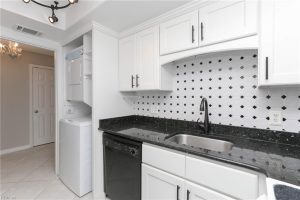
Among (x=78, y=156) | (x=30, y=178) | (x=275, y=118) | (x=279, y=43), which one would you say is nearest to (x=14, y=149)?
(x=30, y=178)

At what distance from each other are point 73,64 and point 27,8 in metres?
0.78

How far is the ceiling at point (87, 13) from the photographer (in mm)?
1535

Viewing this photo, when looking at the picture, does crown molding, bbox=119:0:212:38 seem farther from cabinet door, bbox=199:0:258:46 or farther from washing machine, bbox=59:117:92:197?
washing machine, bbox=59:117:92:197

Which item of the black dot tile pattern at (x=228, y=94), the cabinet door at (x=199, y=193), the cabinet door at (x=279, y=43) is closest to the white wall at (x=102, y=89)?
the black dot tile pattern at (x=228, y=94)

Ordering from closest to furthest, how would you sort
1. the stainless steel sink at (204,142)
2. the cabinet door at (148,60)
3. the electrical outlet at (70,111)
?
1. the stainless steel sink at (204,142)
2. the cabinet door at (148,60)
3. the electrical outlet at (70,111)

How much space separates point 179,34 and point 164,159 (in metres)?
1.21

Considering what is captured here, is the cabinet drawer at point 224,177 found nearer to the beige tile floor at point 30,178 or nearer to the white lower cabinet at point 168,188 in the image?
the white lower cabinet at point 168,188

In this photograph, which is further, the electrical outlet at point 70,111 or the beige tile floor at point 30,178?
the electrical outlet at point 70,111

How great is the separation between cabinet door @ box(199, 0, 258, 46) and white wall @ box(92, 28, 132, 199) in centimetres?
120

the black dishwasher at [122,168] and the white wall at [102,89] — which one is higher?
the white wall at [102,89]

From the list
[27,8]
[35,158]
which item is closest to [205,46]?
[27,8]

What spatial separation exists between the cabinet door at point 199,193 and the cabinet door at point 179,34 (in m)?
1.20

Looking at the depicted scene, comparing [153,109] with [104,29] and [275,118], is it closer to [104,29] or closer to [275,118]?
[104,29]

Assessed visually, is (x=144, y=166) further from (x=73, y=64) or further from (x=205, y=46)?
(x=73, y=64)
